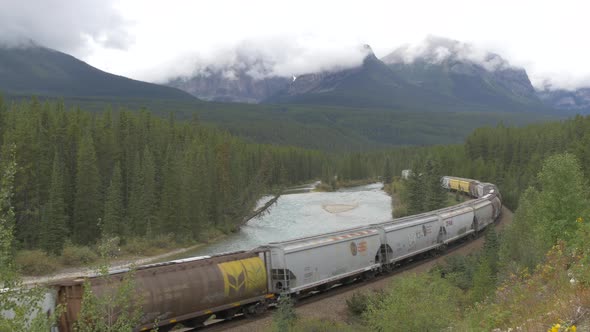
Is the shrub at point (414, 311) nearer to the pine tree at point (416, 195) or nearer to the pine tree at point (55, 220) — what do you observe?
the pine tree at point (55, 220)

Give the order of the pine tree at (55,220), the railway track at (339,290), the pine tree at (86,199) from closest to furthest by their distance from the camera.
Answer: the railway track at (339,290)
the pine tree at (55,220)
the pine tree at (86,199)

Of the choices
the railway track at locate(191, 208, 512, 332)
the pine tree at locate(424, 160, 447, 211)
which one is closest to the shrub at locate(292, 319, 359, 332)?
the railway track at locate(191, 208, 512, 332)

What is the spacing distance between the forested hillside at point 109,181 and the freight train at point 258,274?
28.2 metres

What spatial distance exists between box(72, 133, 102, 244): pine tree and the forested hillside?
0.12m

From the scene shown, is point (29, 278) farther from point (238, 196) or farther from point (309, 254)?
point (238, 196)

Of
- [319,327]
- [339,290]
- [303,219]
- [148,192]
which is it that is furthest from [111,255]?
[303,219]

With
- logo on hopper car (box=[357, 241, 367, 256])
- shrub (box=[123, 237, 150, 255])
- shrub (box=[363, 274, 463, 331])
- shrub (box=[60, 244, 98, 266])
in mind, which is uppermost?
shrub (box=[363, 274, 463, 331])

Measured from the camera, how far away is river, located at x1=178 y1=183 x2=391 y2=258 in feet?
205

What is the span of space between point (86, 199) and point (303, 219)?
3278 centimetres

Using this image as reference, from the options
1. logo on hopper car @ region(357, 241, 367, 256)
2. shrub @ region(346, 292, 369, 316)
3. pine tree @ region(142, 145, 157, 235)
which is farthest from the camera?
pine tree @ region(142, 145, 157, 235)

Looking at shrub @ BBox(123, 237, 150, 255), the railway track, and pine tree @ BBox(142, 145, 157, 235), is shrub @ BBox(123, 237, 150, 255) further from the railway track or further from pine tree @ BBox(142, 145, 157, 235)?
the railway track

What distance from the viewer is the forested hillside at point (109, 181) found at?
55.7 m

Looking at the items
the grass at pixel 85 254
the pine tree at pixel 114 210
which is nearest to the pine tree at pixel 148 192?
the pine tree at pixel 114 210

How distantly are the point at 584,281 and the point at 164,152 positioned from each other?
2945 inches
